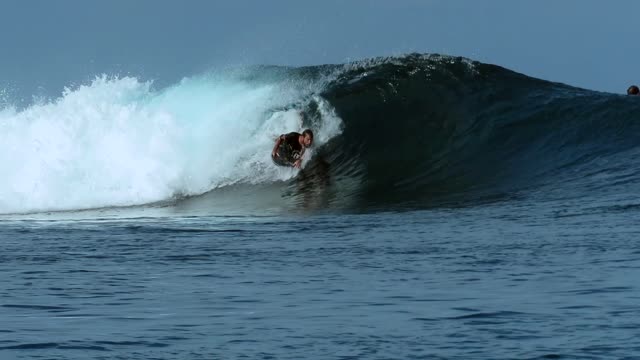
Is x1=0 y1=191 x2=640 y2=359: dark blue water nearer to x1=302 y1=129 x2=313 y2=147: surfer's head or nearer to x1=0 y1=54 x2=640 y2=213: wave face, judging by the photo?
x1=0 y1=54 x2=640 y2=213: wave face

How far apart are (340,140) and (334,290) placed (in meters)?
13.6

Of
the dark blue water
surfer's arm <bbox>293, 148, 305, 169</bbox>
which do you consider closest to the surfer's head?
surfer's arm <bbox>293, 148, 305, 169</bbox>

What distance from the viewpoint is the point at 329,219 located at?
1619 centimetres

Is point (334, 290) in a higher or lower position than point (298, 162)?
lower

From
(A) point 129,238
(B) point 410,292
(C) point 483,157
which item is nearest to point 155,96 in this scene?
(C) point 483,157

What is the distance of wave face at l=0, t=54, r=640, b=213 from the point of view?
804 inches

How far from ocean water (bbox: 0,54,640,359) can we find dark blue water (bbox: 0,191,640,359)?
29 mm

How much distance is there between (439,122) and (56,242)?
36.0 feet

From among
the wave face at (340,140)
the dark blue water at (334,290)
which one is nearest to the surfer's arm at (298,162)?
the wave face at (340,140)

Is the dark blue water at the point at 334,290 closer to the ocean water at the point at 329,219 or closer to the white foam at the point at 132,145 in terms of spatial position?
the ocean water at the point at 329,219

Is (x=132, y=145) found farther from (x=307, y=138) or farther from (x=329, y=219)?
(x=329, y=219)

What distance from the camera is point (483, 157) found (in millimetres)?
21516

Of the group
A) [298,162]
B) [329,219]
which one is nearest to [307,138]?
[298,162]

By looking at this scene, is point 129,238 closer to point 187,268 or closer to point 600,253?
point 187,268
